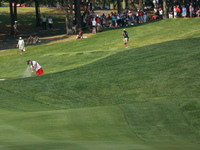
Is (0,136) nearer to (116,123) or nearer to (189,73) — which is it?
(116,123)

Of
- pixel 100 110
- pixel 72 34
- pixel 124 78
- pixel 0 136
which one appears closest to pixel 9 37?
pixel 72 34

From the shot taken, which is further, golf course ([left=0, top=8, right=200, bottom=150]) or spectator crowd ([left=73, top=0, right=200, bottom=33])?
spectator crowd ([left=73, top=0, right=200, bottom=33])

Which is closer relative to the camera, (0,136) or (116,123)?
(0,136)

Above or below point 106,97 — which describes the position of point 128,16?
above

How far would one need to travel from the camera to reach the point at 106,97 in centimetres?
2248

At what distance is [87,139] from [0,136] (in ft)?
7.80

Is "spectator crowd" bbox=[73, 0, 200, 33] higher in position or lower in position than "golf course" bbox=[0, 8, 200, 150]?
higher

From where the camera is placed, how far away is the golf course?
12.0 m

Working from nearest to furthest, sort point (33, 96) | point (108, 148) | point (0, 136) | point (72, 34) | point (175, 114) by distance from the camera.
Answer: point (108, 148), point (0, 136), point (175, 114), point (33, 96), point (72, 34)

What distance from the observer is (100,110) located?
1592 centimetres

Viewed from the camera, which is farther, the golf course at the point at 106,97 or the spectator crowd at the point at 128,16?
the spectator crowd at the point at 128,16

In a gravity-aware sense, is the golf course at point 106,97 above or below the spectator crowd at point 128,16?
below

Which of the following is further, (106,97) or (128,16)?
(128,16)

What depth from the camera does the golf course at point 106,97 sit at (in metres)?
12.0
